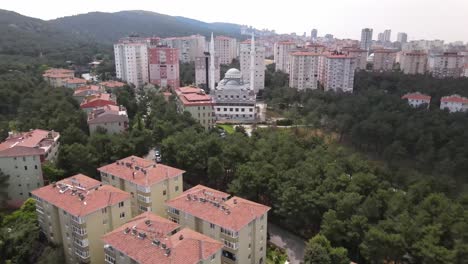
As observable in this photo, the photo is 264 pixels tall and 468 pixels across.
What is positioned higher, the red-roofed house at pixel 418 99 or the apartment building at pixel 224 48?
the apartment building at pixel 224 48

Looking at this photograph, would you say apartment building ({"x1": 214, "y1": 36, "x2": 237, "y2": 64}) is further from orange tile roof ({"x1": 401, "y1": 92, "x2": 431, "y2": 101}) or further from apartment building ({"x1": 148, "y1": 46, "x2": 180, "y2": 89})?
orange tile roof ({"x1": 401, "y1": 92, "x2": 431, "y2": 101})

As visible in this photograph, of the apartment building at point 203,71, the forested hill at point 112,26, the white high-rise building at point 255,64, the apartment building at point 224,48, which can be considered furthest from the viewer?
the forested hill at point 112,26

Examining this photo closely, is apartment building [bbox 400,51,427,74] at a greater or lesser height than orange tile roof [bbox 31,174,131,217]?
greater

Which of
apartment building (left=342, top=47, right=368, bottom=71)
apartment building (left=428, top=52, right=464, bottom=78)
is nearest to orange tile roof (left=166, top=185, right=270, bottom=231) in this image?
apartment building (left=342, top=47, right=368, bottom=71)

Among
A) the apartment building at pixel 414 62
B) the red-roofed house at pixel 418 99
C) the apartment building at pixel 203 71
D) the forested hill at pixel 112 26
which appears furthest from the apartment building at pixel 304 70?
the forested hill at pixel 112 26

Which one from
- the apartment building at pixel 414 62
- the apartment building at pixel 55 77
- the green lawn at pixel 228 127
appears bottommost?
the green lawn at pixel 228 127

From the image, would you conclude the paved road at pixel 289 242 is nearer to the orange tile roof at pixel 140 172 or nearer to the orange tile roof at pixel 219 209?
the orange tile roof at pixel 219 209
